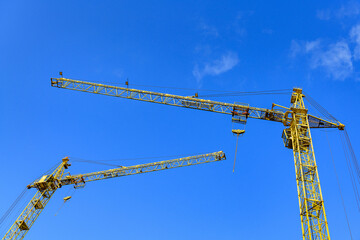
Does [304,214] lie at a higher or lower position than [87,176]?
lower

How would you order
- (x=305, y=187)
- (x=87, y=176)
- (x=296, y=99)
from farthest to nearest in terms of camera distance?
(x=87, y=176) < (x=296, y=99) < (x=305, y=187)

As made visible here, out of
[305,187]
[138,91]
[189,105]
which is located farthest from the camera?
[138,91]

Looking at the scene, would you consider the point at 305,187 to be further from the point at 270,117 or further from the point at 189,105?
the point at 189,105

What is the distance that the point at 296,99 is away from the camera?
1635 inches

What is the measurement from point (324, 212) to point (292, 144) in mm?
8054

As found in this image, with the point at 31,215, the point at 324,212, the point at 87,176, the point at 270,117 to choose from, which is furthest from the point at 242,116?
the point at 31,215

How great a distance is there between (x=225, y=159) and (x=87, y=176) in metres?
21.1

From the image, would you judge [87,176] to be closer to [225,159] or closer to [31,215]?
[31,215]

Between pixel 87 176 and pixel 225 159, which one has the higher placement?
pixel 225 159

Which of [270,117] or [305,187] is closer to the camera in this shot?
[305,187]

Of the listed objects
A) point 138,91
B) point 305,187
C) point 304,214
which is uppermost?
point 138,91

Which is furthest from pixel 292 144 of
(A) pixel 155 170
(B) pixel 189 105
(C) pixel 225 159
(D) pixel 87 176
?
(D) pixel 87 176

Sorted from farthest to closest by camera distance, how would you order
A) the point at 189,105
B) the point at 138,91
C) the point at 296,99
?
the point at 138,91
the point at 189,105
the point at 296,99

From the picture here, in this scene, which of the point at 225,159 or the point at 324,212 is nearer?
the point at 324,212
